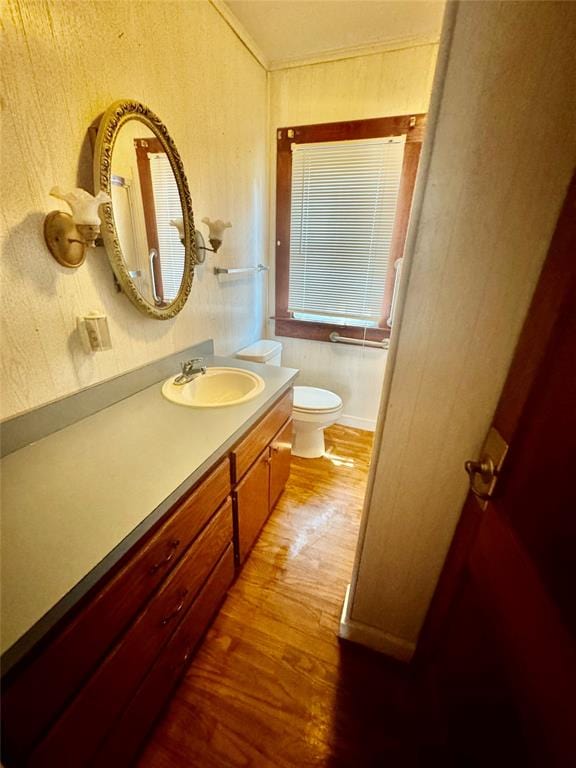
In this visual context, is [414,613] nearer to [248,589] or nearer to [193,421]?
[248,589]

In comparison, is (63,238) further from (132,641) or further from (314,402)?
(314,402)

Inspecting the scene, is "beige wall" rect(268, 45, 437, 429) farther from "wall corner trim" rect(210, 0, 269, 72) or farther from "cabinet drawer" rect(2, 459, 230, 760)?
"cabinet drawer" rect(2, 459, 230, 760)

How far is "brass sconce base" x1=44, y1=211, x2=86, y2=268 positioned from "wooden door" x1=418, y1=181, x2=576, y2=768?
1.22m

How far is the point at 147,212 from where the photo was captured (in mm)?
1231

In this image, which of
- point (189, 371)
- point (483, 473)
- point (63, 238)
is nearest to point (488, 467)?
point (483, 473)

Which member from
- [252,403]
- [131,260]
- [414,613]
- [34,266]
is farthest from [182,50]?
[414,613]

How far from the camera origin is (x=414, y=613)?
3.32ft

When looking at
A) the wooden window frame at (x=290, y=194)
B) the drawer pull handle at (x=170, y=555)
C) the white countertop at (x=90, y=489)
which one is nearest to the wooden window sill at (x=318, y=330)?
the wooden window frame at (x=290, y=194)

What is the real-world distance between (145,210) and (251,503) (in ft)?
4.24

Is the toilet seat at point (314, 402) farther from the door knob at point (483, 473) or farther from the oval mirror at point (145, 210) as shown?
the door knob at point (483, 473)

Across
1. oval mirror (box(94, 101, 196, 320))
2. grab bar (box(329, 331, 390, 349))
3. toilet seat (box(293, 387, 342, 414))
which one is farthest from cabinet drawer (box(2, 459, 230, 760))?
grab bar (box(329, 331, 390, 349))

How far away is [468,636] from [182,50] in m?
2.25

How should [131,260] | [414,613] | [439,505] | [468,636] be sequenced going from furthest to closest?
[131,260]
[414,613]
[439,505]
[468,636]

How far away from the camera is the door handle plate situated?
24.9 inches
